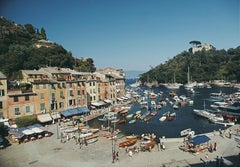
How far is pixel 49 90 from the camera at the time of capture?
56.2 meters

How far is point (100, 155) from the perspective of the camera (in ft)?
110

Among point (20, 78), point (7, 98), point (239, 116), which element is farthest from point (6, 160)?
point (239, 116)

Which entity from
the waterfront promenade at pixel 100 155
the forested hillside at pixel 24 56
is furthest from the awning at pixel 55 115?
the forested hillside at pixel 24 56

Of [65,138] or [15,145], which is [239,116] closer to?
[65,138]

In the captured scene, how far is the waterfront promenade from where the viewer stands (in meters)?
29.8

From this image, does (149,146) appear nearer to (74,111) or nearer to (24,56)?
(74,111)

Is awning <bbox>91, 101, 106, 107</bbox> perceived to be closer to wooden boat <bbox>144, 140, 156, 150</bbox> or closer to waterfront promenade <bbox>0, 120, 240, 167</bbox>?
waterfront promenade <bbox>0, 120, 240, 167</bbox>

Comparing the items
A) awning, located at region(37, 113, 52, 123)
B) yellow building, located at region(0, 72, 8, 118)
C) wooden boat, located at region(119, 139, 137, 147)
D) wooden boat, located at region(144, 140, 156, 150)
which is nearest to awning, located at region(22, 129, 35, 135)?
awning, located at region(37, 113, 52, 123)

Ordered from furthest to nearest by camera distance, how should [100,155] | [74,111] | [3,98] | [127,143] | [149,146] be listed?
[74,111], [3,98], [127,143], [149,146], [100,155]

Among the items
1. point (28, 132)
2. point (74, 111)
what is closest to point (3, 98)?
point (28, 132)

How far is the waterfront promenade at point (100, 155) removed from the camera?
29797mm

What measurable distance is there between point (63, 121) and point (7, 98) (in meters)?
15.3

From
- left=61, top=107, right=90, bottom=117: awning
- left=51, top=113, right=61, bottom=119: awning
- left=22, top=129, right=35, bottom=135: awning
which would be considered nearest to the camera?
left=22, top=129, right=35, bottom=135: awning

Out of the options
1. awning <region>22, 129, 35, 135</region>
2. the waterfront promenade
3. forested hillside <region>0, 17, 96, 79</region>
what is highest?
forested hillside <region>0, 17, 96, 79</region>
